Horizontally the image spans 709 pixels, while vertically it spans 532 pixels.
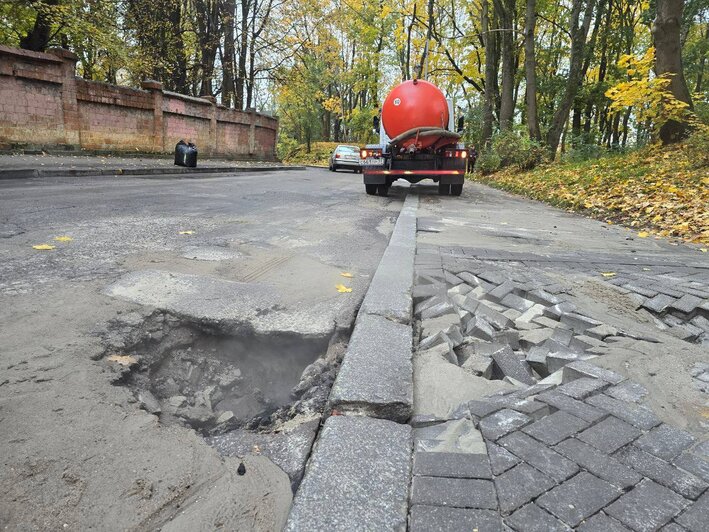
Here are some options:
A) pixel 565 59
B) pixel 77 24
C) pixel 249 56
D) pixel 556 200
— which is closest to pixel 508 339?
pixel 556 200

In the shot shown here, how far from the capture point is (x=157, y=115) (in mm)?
18859

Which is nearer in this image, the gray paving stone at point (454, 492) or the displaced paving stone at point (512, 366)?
the gray paving stone at point (454, 492)

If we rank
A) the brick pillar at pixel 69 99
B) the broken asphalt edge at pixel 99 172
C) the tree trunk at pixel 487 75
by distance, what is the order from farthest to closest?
the tree trunk at pixel 487 75 → the brick pillar at pixel 69 99 → the broken asphalt edge at pixel 99 172

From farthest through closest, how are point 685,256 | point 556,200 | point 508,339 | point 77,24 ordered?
point 77,24 < point 556,200 < point 685,256 < point 508,339

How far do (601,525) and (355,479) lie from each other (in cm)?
68

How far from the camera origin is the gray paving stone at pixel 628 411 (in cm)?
172

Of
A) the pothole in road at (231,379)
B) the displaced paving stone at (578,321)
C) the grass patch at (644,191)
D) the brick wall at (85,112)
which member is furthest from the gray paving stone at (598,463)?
the brick wall at (85,112)

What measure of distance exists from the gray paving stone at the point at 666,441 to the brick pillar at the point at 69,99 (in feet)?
57.8

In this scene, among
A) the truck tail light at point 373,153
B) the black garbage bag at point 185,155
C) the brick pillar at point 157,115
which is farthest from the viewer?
the brick pillar at point 157,115

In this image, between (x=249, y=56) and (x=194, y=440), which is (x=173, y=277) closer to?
(x=194, y=440)

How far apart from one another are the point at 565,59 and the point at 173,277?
3491 centimetres

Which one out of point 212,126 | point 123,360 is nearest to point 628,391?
point 123,360

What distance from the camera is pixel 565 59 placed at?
102 feet

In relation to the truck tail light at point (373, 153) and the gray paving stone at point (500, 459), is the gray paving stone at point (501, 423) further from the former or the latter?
the truck tail light at point (373, 153)
